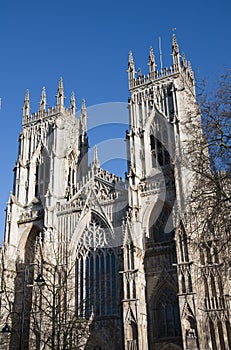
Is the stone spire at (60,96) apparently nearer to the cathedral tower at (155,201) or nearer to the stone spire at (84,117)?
the stone spire at (84,117)

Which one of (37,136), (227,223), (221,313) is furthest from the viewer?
(37,136)

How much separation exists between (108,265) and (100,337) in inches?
199

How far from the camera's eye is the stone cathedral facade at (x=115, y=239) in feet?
85.4

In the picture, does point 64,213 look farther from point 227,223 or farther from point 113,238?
point 227,223

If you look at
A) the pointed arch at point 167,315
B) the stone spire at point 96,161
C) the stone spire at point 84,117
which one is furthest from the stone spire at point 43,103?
the pointed arch at point 167,315

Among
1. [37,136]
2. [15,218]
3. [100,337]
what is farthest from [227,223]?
[37,136]

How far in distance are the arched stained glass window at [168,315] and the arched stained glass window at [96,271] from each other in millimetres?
3247

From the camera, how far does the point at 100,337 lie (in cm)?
2862

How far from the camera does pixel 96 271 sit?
31.6 metres

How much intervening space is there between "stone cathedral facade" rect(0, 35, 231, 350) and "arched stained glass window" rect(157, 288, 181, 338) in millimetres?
70

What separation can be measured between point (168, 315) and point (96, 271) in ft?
21.2

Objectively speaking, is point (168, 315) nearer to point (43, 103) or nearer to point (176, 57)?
point (176, 57)

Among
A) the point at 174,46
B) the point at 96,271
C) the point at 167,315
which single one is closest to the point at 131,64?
the point at 174,46

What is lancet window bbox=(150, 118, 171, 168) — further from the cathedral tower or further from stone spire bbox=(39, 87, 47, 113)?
stone spire bbox=(39, 87, 47, 113)
